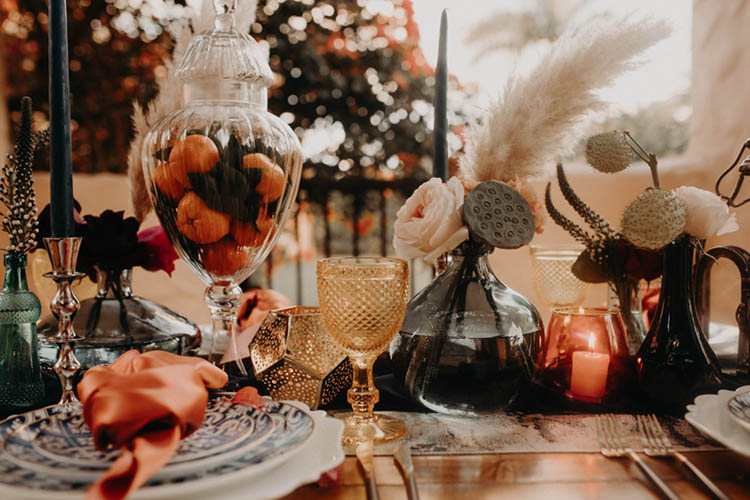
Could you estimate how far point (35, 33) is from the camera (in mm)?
2357

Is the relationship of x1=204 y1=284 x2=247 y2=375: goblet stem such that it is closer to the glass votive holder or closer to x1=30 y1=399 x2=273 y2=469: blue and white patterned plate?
x1=30 y1=399 x2=273 y2=469: blue and white patterned plate

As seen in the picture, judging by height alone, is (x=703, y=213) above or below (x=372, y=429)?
above

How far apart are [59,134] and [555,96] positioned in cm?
61

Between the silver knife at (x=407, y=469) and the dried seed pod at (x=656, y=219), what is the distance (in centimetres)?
39

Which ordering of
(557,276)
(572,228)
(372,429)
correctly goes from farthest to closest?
(557,276) < (572,228) < (372,429)

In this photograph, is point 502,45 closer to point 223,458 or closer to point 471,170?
point 471,170

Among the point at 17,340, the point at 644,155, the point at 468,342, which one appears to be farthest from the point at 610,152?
the point at 17,340

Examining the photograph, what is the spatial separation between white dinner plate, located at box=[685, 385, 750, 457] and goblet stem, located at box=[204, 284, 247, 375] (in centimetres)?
57

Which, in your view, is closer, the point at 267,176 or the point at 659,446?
the point at 659,446

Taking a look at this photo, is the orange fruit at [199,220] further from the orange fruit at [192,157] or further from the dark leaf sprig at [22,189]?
the dark leaf sprig at [22,189]

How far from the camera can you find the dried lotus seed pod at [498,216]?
2.27 feet

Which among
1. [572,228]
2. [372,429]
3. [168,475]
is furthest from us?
[572,228]

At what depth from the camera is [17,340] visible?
2.36 feet

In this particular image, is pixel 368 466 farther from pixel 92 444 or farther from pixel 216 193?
pixel 216 193
